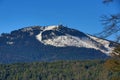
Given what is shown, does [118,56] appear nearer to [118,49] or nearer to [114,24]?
[118,49]

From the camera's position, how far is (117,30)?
12.7 meters

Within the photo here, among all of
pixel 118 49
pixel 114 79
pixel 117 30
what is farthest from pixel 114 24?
pixel 114 79

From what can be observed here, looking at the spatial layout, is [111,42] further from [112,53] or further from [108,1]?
[112,53]

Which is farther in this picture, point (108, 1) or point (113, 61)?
point (113, 61)

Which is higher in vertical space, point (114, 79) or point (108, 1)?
point (108, 1)

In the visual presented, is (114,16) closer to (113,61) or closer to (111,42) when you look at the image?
(111,42)

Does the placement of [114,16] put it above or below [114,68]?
above

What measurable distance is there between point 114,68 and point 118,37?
2286 mm

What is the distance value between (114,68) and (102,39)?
9.20ft

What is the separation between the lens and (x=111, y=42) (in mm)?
12984

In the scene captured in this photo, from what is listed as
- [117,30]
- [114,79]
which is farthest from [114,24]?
[114,79]

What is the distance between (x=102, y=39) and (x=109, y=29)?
0.29 m

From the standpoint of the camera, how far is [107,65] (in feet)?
51.0

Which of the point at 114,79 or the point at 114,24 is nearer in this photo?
the point at 114,24
